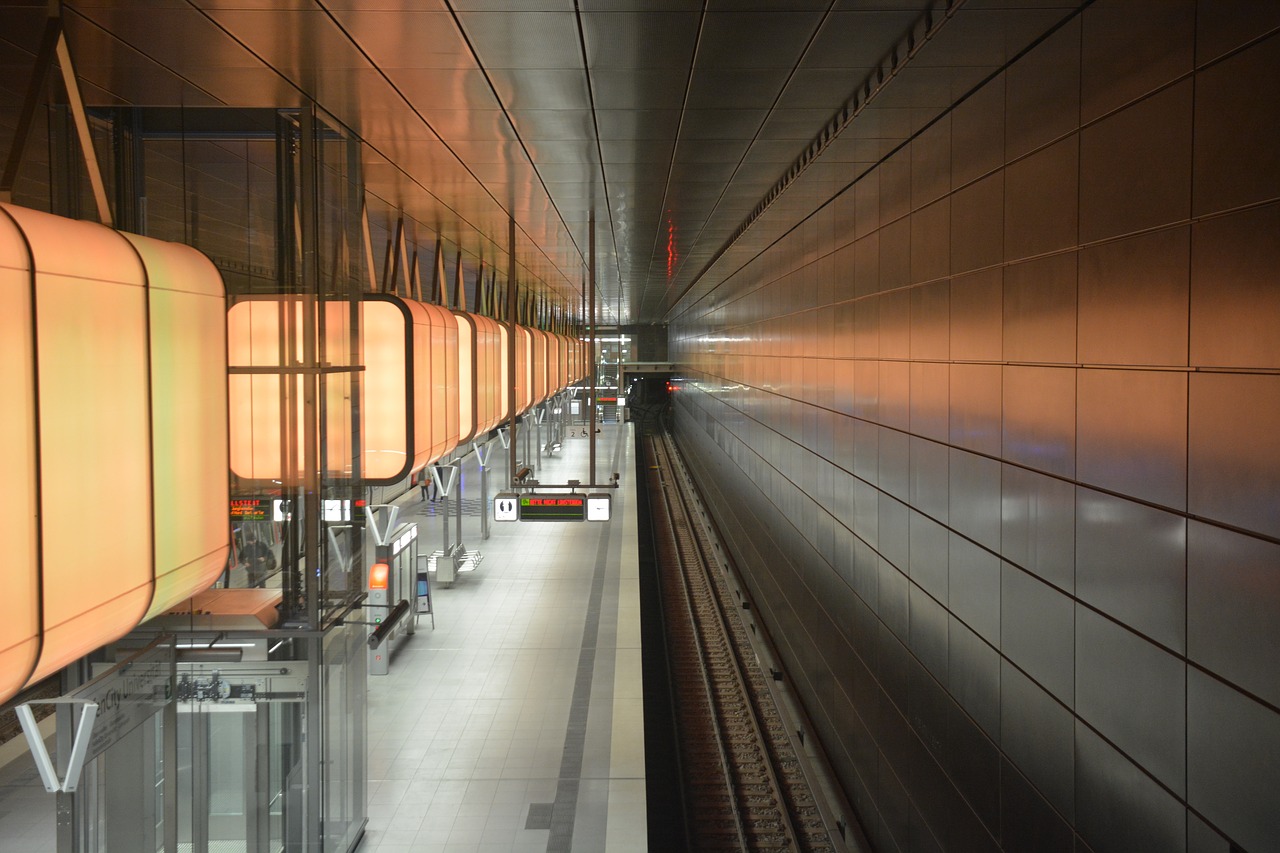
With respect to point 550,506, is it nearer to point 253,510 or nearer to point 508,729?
point 508,729

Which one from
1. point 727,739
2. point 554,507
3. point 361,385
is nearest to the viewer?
point 361,385

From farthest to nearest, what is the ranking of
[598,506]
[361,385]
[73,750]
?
[598,506], [361,385], [73,750]

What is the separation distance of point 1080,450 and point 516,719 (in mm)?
8308

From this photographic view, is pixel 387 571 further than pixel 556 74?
Yes

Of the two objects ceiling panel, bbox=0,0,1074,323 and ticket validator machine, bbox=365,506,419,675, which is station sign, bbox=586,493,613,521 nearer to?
ticket validator machine, bbox=365,506,419,675

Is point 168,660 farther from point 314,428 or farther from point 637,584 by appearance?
point 637,584

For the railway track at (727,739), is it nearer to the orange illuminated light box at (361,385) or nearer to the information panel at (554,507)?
the information panel at (554,507)

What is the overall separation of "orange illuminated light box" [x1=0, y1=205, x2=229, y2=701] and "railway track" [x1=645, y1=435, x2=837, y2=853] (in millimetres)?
8671

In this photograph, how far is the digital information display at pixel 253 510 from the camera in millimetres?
6715

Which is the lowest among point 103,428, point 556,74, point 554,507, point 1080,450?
point 554,507

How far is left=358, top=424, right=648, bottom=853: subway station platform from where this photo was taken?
359 inches

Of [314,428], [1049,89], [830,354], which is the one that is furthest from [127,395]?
[830,354]

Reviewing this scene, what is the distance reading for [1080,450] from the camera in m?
5.20

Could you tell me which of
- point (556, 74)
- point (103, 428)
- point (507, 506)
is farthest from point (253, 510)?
point (507, 506)
